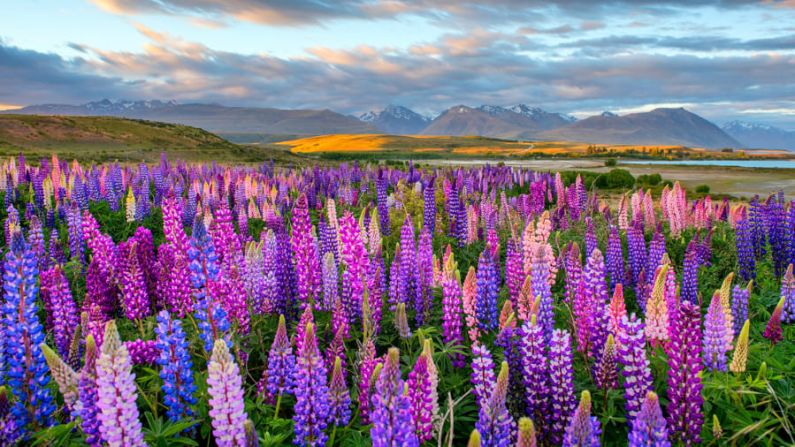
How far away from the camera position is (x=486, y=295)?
5.55m

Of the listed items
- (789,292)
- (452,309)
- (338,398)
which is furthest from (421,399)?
(789,292)

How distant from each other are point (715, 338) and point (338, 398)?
314cm

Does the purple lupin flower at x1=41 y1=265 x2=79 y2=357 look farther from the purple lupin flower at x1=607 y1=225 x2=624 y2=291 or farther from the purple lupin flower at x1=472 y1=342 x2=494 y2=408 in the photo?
the purple lupin flower at x1=607 y1=225 x2=624 y2=291

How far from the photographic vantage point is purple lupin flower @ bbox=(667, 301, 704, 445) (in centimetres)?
342

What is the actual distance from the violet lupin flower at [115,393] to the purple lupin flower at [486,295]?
3308 millimetres

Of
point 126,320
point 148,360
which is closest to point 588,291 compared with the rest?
point 148,360

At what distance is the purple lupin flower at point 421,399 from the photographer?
3309 millimetres

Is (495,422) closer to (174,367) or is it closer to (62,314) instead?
(174,367)

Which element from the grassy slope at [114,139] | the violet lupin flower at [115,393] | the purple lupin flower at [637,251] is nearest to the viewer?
the violet lupin flower at [115,393]

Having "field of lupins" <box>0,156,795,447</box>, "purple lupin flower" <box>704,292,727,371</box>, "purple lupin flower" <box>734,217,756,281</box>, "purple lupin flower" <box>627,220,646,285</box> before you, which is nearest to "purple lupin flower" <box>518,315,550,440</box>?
"field of lupins" <box>0,156,795,447</box>

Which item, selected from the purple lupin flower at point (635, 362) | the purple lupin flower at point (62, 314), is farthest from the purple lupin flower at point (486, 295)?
the purple lupin flower at point (62, 314)

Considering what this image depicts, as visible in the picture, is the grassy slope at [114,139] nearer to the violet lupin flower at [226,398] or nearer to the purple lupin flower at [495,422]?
the violet lupin flower at [226,398]

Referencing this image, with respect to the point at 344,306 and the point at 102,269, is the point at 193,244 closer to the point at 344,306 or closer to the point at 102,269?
A: the point at 344,306

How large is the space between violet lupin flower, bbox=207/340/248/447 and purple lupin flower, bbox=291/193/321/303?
319 cm
